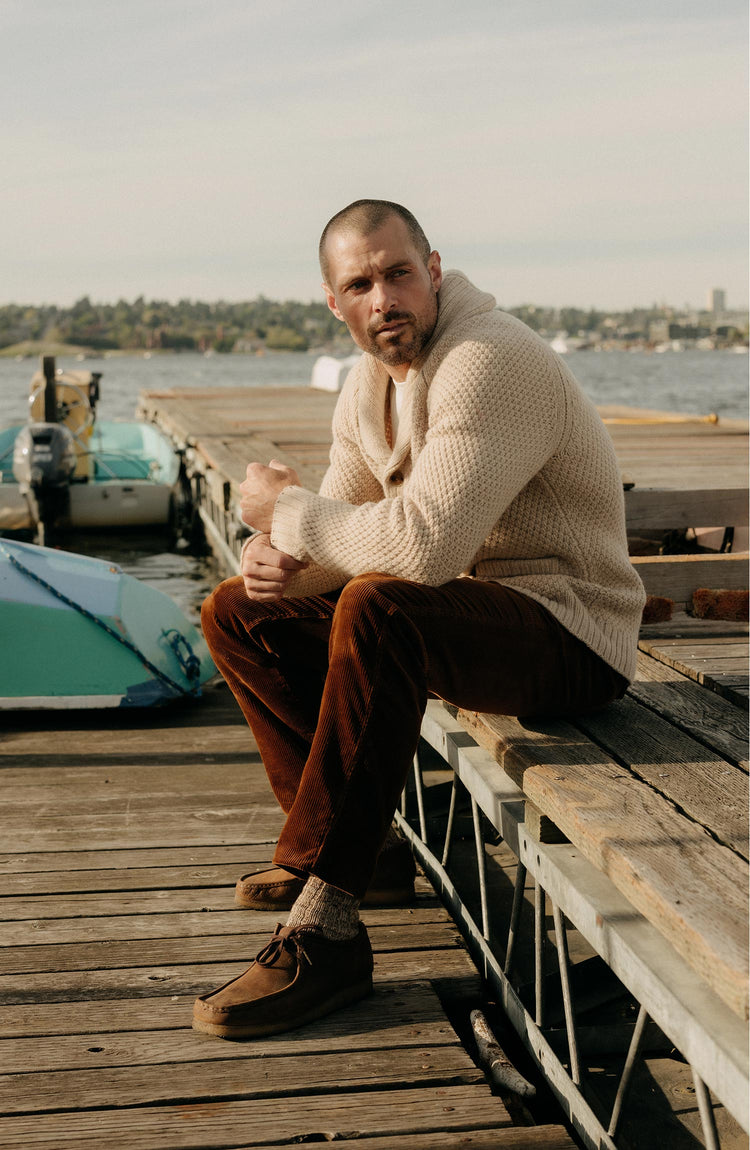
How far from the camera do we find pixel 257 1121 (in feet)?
7.34

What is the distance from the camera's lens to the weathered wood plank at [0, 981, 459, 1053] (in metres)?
2.46

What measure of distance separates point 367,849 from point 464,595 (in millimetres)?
587

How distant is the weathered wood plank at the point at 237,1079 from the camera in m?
2.31

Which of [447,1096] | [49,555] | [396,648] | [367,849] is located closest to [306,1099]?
[447,1096]

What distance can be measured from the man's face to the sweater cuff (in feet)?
1.37

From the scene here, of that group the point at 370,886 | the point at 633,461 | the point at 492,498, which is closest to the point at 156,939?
the point at 370,886

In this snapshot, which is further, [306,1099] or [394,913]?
[394,913]

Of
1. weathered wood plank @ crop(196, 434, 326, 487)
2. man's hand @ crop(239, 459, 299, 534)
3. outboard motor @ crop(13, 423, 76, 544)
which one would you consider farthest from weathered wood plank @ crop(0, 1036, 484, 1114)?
outboard motor @ crop(13, 423, 76, 544)

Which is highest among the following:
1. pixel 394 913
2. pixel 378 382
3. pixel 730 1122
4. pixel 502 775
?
pixel 378 382

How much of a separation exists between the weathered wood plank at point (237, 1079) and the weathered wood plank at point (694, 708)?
90 cm

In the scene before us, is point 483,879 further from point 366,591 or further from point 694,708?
point 366,591

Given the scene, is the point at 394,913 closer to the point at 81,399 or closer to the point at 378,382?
the point at 378,382

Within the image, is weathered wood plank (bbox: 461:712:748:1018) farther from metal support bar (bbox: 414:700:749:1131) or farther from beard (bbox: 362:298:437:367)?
beard (bbox: 362:298:437:367)

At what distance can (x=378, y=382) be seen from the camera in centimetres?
308
